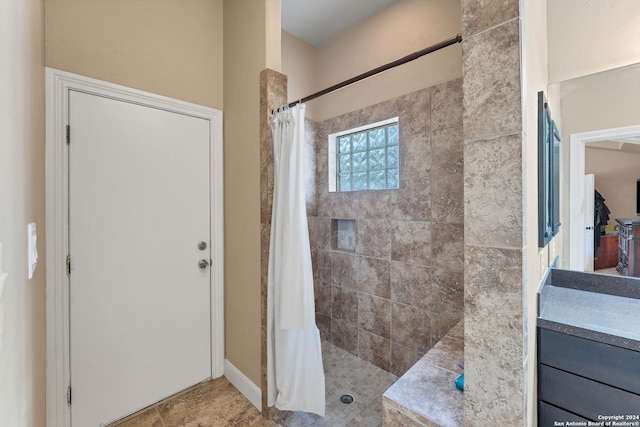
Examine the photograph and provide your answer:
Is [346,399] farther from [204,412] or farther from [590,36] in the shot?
[590,36]

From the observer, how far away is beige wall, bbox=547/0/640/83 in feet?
4.22

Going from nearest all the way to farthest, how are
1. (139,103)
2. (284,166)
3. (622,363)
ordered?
(622,363) < (284,166) < (139,103)

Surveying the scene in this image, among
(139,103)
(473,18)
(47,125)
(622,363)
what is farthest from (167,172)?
(622,363)

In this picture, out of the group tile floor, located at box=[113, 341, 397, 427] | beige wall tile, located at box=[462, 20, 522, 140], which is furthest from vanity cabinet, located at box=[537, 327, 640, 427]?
tile floor, located at box=[113, 341, 397, 427]

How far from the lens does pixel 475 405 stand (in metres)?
0.78

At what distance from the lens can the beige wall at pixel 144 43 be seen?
4.87ft

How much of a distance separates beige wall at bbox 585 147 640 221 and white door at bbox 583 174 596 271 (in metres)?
0.03

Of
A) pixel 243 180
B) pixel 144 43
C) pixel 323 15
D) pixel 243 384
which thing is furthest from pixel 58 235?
pixel 323 15

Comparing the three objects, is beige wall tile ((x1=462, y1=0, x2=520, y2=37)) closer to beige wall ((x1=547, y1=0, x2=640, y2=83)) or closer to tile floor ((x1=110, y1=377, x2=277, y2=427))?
beige wall ((x1=547, y1=0, x2=640, y2=83))

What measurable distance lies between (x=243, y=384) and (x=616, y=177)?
249cm

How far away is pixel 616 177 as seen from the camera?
1.33 meters

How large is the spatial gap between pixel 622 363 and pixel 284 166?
1.60 meters

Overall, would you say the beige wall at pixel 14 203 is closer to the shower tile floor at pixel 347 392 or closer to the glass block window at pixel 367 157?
the shower tile floor at pixel 347 392

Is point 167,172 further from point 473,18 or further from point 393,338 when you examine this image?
point 393,338
